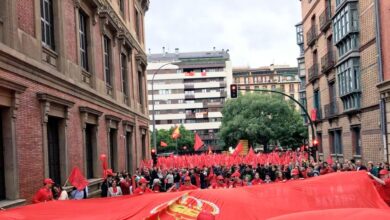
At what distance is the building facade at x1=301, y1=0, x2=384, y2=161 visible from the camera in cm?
2672

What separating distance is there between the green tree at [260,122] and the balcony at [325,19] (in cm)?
3538

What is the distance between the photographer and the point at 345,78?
30.7m

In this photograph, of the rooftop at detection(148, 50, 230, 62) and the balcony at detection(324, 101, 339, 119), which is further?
the rooftop at detection(148, 50, 230, 62)

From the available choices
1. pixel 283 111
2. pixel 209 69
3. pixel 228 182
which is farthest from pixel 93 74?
pixel 209 69

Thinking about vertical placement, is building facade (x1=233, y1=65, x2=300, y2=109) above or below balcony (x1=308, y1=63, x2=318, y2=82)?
above

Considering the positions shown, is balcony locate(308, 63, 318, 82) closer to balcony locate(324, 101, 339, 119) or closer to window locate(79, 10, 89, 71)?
balcony locate(324, 101, 339, 119)

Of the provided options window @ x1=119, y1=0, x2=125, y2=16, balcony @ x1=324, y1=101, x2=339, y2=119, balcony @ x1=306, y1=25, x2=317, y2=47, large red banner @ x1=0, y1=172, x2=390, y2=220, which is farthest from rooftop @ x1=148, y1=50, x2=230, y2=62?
large red banner @ x1=0, y1=172, x2=390, y2=220

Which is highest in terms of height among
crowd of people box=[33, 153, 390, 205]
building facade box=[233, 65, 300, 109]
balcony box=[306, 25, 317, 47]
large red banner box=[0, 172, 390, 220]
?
building facade box=[233, 65, 300, 109]

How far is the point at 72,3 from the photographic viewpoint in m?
18.6

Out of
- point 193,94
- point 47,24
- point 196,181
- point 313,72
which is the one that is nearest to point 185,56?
point 193,94

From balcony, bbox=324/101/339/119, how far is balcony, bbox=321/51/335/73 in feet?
7.46

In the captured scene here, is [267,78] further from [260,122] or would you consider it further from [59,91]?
[59,91]

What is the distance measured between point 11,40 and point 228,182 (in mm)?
8752

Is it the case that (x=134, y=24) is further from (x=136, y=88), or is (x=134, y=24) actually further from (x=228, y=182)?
(x=228, y=182)
